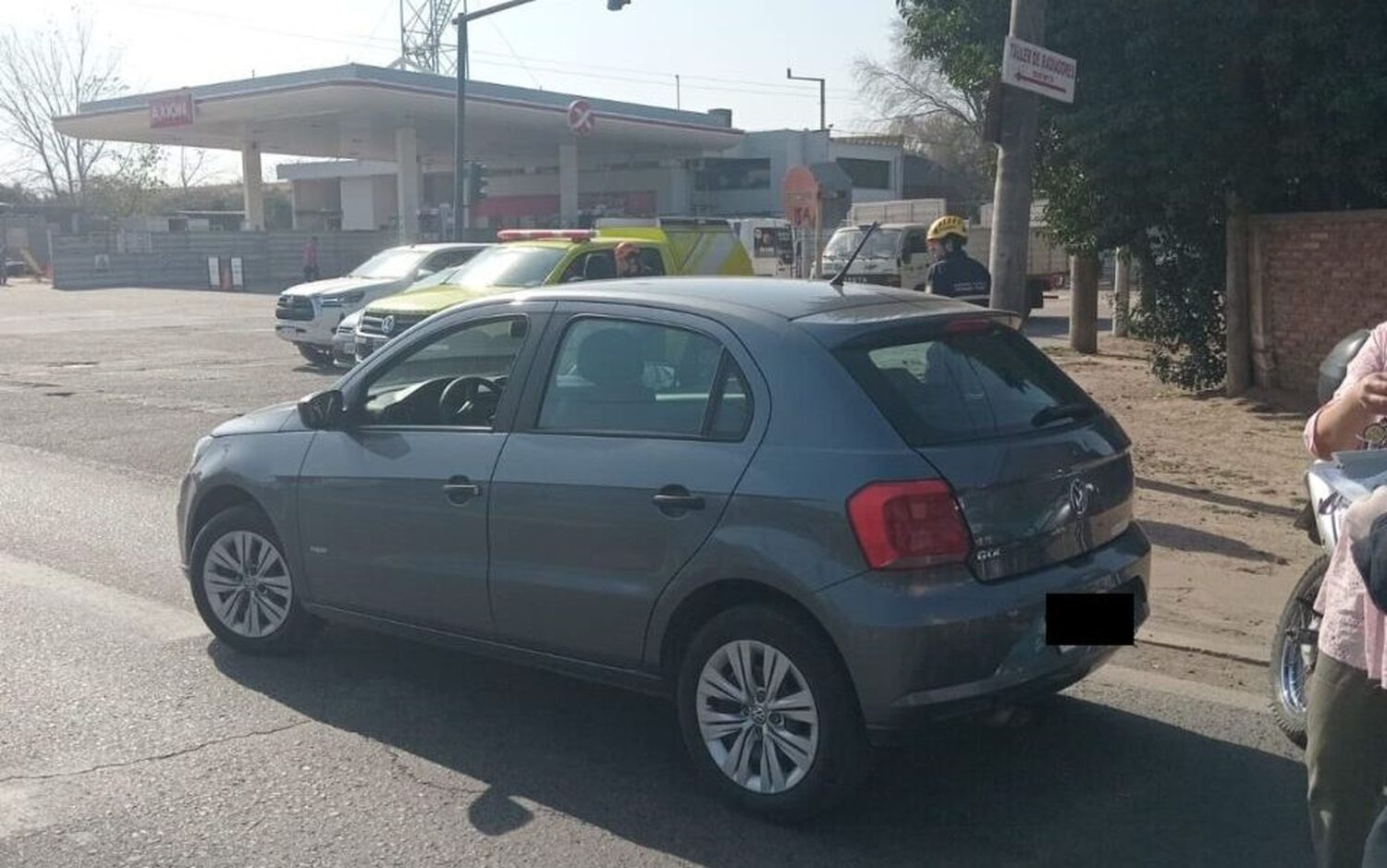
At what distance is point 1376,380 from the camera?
3.88 meters

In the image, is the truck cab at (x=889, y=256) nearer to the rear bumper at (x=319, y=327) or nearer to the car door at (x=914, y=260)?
the car door at (x=914, y=260)

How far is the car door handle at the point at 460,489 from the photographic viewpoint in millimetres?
5477

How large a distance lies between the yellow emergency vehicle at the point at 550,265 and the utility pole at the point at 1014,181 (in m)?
6.12

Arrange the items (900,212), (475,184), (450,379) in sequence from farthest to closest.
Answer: (900,212) < (475,184) < (450,379)

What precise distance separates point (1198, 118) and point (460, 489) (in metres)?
9.91

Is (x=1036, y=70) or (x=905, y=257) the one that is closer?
(x=1036, y=70)

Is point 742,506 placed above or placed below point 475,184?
below

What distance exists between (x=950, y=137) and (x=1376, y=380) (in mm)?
77570

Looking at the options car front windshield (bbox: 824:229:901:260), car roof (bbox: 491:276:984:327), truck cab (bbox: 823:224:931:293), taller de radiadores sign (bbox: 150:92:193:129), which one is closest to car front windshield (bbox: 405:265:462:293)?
truck cab (bbox: 823:224:931:293)

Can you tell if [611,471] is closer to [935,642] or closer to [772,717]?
[772,717]

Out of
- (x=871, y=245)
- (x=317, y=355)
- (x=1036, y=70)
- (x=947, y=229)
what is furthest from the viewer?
A: (x=871, y=245)

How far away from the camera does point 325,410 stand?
6137 millimetres

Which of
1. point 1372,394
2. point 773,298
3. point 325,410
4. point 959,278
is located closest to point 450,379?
point 325,410

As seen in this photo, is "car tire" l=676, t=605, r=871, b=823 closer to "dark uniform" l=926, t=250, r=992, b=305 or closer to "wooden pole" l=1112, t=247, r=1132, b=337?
"dark uniform" l=926, t=250, r=992, b=305
